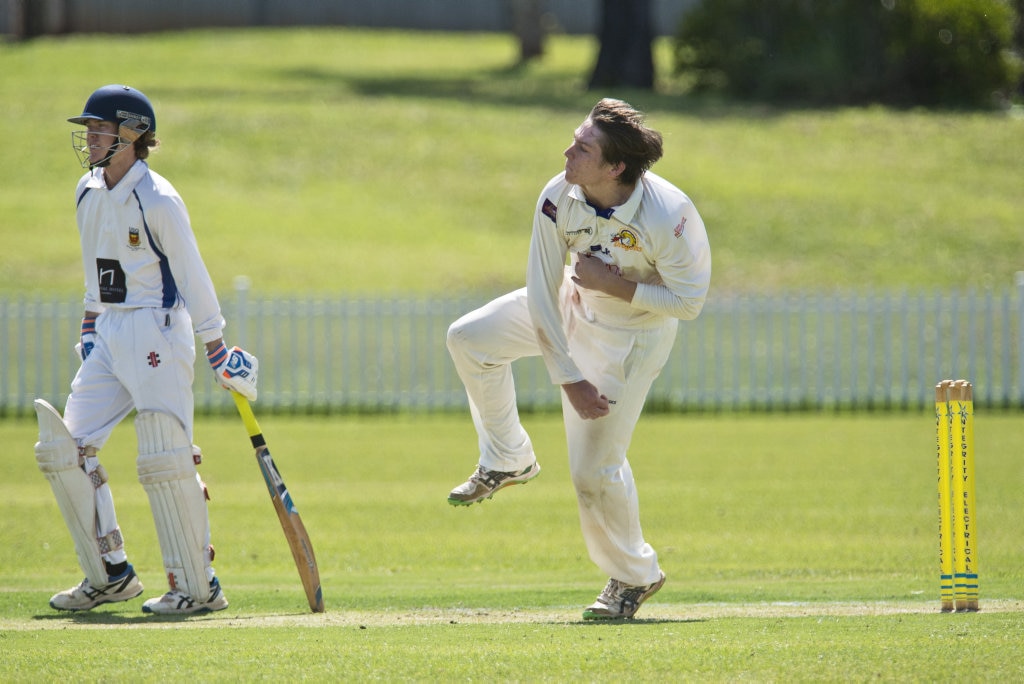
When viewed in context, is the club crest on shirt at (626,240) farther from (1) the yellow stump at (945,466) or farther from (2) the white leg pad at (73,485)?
(2) the white leg pad at (73,485)

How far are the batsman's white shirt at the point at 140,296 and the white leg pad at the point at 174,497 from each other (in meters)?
0.09

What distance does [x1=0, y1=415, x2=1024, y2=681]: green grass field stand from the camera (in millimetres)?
5199

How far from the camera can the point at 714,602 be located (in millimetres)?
7133

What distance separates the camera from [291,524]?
6.93m

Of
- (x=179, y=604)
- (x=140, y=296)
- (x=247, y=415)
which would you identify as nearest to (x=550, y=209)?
(x=247, y=415)

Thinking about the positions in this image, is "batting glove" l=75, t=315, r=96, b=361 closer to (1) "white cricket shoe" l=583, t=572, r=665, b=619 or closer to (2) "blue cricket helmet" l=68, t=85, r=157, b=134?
(2) "blue cricket helmet" l=68, t=85, r=157, b=134

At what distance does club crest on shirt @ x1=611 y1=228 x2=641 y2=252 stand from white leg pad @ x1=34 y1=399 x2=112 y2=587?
8.82 ft

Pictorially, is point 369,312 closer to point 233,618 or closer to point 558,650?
point 233,618

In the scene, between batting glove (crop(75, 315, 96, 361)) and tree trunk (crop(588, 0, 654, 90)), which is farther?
tree trunk (crop(588, 0, 654, 90))

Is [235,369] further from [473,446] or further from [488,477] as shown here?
[473,446]

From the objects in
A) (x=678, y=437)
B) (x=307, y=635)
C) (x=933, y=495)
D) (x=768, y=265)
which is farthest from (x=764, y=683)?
(x=768, y=265)

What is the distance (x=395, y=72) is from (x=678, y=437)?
26009 mm

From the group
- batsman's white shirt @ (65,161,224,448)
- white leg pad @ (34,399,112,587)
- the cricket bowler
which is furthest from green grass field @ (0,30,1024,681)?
batsman's white shirt @ (65,161,224,448)

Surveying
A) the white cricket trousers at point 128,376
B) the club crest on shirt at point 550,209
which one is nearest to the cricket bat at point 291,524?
the white cricket trousers at point 128,376
